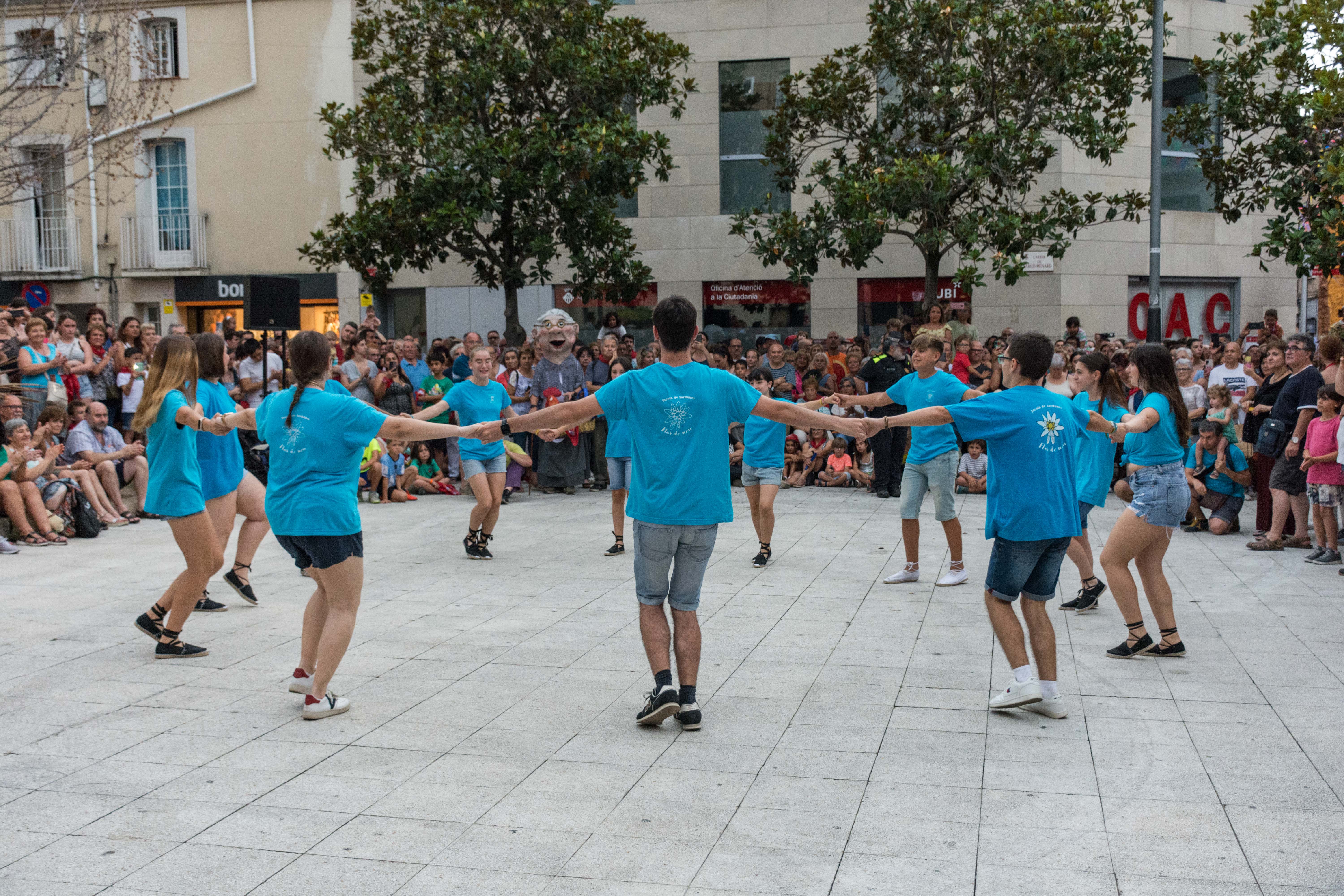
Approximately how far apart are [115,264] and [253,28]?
221 inches

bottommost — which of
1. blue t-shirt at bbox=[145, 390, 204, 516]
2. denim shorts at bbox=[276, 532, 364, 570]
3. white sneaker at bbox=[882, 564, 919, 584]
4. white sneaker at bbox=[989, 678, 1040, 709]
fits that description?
white sneaker at bbox=[882, 564, 919, 584]

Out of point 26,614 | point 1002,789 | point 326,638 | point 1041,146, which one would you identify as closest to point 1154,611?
point 1002,789

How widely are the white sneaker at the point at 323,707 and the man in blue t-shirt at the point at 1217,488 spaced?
8790 millimetres

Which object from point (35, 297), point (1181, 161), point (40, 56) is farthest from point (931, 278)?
point (35, 297)

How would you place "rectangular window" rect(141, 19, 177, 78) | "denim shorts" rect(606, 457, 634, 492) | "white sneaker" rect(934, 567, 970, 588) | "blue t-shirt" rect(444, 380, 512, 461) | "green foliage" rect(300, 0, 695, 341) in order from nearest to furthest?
1. "white sneaker" rect(934, 567, 970, 588)
2. "blue t-shirt" rect(444, 380, 512, 461)
3. "denim shorts" rect(606, 457, 634, 492)
4. "green foliage" rect(300, 0, 695, 341)
5. "rectangular window" rect(141, 19, 177, 78)

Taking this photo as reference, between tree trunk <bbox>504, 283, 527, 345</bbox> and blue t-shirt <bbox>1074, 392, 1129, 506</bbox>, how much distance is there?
40.9ft

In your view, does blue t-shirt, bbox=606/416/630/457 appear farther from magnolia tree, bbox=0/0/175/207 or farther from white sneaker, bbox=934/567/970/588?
magnolia tree, bbox=0/0/175/207

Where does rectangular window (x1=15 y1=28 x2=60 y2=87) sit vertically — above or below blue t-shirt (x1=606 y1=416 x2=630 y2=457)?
above

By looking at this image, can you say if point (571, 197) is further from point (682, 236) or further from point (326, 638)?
point (326, 638)

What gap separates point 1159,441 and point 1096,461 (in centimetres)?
79

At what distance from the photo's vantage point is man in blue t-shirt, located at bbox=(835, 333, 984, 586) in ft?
28.3

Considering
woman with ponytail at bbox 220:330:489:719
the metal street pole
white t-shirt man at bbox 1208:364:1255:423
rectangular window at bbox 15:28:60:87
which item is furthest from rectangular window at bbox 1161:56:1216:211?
woman with ponytail at bbox 220:330:489:719

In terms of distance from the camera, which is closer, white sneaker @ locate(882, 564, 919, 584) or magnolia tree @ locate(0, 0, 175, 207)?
white sneaker @ locate(882, 564, 919, 584)

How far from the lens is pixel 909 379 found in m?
8.77
